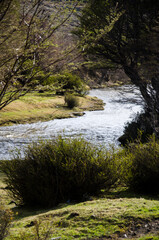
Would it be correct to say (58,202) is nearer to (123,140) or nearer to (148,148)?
(148,148)

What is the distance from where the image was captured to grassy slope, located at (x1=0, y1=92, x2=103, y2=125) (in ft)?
65.3

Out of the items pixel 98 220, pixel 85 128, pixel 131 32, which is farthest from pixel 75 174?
pixel 85 128

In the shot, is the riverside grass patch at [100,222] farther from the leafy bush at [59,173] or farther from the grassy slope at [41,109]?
the grassy slope at [41,109]

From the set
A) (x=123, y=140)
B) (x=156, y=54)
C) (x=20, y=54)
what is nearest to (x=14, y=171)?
(x=20, y=54)

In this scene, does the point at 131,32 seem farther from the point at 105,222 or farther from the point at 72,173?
the point at 105,222

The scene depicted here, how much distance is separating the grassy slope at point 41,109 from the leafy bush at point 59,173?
39.4 ft

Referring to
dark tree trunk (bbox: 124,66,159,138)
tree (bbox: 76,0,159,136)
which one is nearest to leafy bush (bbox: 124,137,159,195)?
dark tree trunk (bbox: 124,66,159,138)

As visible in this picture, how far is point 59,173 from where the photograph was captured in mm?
4887

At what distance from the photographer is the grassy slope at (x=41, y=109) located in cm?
1989

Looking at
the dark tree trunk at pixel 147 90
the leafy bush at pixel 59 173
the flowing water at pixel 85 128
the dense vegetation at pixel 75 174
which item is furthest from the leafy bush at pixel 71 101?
the leafy bush at pixel 59 173

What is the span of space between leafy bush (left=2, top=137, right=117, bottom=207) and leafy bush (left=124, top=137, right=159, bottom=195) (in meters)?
0.37

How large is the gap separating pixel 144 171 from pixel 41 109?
18491 mm

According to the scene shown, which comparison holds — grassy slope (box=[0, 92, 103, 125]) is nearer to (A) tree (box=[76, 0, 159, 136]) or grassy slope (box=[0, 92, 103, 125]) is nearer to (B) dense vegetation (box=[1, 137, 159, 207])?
(A) tree (box=[76, 0, 159, 136])

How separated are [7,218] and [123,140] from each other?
1239 cm
